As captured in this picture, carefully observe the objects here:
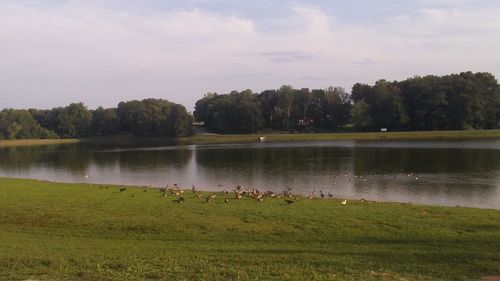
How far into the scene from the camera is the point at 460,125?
10700 cm

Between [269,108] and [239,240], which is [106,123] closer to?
[269,108]

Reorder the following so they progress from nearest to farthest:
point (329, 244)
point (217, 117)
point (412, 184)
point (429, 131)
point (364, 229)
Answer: point (329, 244) → point (364, 229) → point (412, 184) → point (429, 131) → point (217, 117)

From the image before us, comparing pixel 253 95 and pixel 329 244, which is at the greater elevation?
pixel 253 95

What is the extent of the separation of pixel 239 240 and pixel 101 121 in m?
146

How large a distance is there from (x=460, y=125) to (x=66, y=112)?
110 meters

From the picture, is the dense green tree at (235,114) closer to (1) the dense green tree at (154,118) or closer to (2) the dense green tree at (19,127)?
(1) the dense green tree at (154,118)

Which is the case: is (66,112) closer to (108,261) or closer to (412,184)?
(412,184)

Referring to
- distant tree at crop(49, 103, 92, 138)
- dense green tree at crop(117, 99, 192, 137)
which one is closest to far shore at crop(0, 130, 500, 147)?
dense green tree at crop(117, 99, 192, 137)

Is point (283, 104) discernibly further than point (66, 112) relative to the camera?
No

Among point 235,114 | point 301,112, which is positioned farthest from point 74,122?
point 301,112

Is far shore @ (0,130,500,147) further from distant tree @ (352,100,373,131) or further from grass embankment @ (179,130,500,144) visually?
distant tree @ (352,100,373,131)

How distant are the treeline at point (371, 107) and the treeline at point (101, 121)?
9.80 m

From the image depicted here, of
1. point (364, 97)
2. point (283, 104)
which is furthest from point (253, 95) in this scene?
point (364, 97)

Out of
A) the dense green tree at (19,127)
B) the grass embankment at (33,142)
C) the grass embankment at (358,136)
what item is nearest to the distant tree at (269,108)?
the grass embankment at (358,136)
